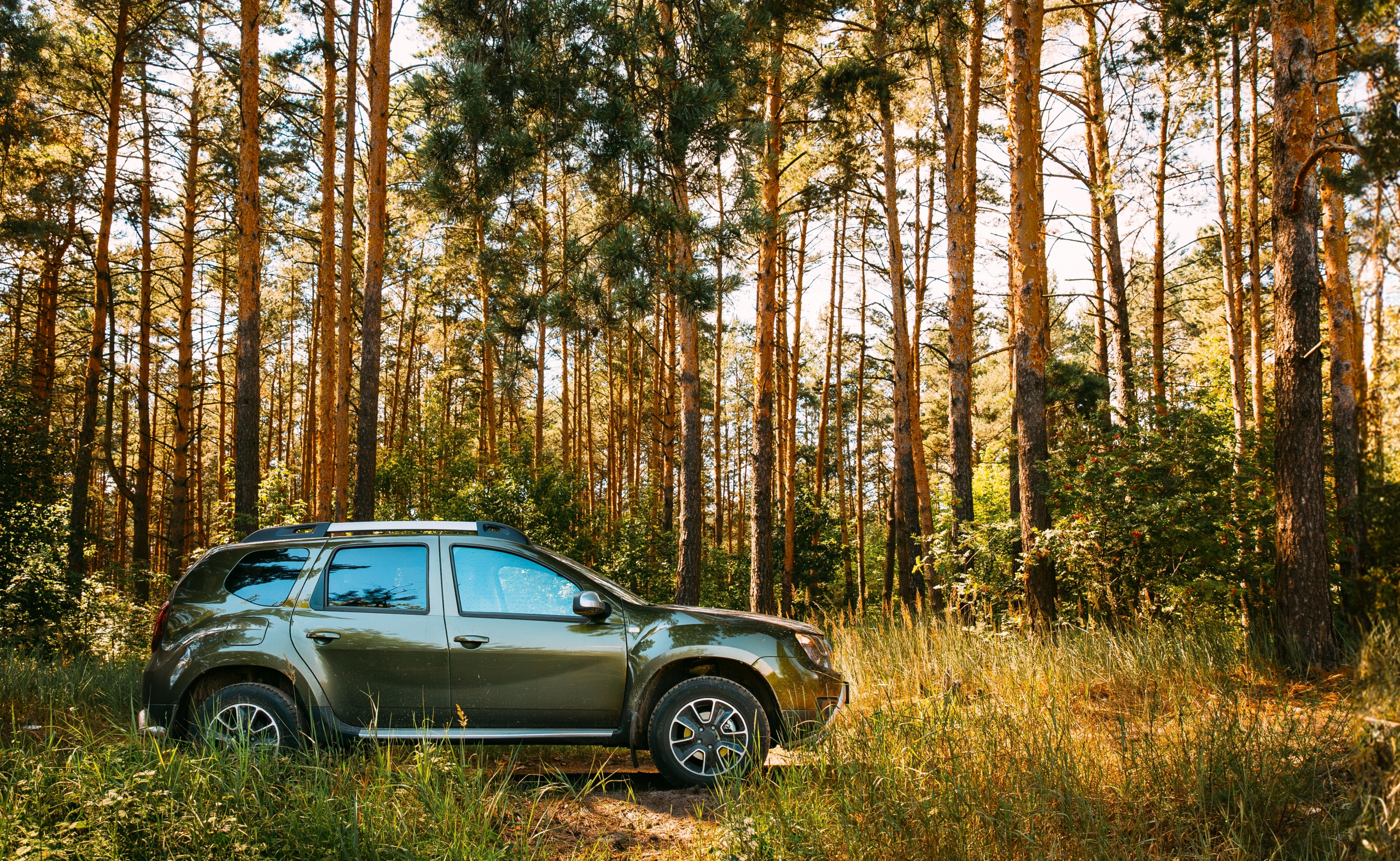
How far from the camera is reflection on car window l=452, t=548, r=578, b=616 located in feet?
17.3

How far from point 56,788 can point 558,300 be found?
6.75 m

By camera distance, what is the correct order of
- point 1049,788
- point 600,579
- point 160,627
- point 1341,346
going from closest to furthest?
point 1049,788, point 160,627, point 600,579, point 1341,346

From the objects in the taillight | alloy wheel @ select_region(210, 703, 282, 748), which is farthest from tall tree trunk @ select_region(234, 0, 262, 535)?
alloy wheel @ select_region(210, 703, 282, 748)

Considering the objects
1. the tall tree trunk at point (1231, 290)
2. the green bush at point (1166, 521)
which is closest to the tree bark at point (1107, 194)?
the tall tree trunk at point (1231, 290)

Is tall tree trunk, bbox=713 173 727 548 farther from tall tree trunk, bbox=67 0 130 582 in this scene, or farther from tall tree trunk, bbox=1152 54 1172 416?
tall tree trunk, bbox=67 0 130 582

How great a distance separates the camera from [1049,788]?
3941mm

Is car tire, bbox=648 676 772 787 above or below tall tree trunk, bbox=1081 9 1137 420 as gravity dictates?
below

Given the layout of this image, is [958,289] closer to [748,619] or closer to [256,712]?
[748,619]

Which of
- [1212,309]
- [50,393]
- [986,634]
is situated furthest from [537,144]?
[1212,309]

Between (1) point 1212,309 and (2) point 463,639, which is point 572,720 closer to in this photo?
(2) point 463,639

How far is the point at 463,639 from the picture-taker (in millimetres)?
5109

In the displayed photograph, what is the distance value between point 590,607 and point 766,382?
8499mm

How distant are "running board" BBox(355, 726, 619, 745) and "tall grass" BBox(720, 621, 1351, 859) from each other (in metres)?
1.07

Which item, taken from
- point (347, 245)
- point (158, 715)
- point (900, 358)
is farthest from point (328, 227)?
point (158, 715)
